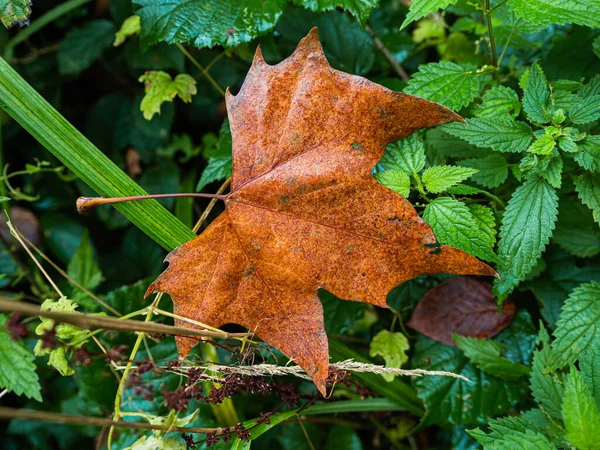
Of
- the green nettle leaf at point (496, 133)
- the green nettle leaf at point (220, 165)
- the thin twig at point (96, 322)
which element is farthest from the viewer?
the green nettle leaf at point (220, 165)

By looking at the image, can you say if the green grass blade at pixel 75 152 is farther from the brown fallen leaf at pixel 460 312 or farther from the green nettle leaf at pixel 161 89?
the brown fallen leaf at pixel 460 312

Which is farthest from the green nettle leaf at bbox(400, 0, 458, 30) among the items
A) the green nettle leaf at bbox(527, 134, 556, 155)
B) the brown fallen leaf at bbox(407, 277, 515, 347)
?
the brown fallen leaf at bbox(407, 277, 515, 347)

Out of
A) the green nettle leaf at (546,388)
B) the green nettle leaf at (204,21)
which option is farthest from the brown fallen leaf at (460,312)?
the green nettle leaf at (204,21)

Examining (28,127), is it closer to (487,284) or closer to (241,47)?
(241,47)

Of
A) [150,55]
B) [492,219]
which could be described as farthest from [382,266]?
[150,55]

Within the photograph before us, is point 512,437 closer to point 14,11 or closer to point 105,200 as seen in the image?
point 105,200

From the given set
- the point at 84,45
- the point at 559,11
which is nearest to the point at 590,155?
the point at 559,11

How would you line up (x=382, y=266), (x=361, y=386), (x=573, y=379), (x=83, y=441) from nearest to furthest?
(x=573, y=379)
(x=382, y=266)
(x=361, y=386)
(x=83, y=441)
